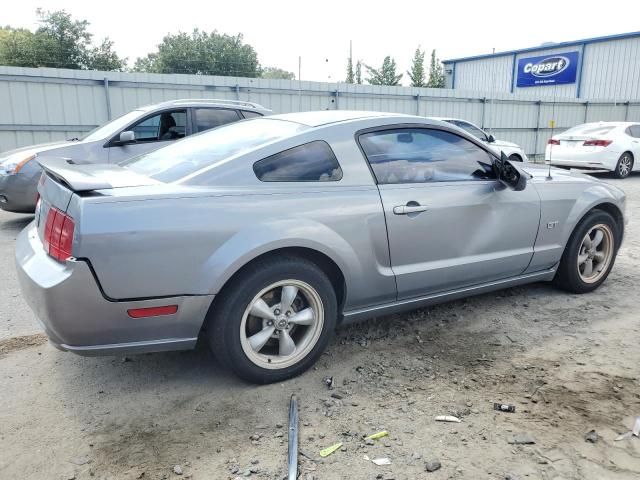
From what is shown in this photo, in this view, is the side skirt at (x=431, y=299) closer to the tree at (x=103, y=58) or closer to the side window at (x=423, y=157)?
the side window at (x=423, y=157)

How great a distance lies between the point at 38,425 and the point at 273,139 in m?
2.00

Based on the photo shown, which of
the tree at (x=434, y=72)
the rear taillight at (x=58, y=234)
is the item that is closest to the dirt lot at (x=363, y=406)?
the rear taillight at (x=58, y=234)

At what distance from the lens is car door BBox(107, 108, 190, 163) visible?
6.99m

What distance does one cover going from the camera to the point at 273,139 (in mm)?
3262

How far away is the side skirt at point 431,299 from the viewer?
3.38 metres

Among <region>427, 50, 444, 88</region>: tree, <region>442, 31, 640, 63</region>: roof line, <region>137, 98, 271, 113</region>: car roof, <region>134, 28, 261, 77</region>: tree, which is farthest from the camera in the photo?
<region>427, 50, 444, 88</region>: tree

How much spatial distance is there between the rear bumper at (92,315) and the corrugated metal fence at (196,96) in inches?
396

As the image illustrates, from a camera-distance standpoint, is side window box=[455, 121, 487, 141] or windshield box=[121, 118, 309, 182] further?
side window box=[455, 121, 487, 141]

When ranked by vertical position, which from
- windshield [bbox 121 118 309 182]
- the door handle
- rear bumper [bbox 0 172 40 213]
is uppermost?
windshield [bbox 121 118 309 182]

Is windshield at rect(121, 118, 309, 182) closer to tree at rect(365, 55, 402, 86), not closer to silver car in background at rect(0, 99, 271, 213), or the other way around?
silver car in background at rect(0, 99, 271, 213)

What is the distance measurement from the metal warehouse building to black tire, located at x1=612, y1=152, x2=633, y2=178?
1160cm

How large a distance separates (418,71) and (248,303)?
4915cm

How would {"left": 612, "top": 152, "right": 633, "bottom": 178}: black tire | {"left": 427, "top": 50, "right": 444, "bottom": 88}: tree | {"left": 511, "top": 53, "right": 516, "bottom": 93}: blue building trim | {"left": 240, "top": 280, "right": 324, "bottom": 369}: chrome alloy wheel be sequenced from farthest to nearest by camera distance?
{"left": 427, "top": 50, "right": 444, "bottom": 88}: tree → {"left": 511, "top": 53, "right": 516, "bottom": 93}: blue building trim → {"left": 612, "top": 152, "right": 633, "bottom": 178}: black tire → {"left": 240, "top": 280, "right": 324, "bottom": 369}: chrome alloy wheel

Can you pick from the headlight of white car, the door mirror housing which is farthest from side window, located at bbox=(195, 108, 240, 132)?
the door mirror housing
